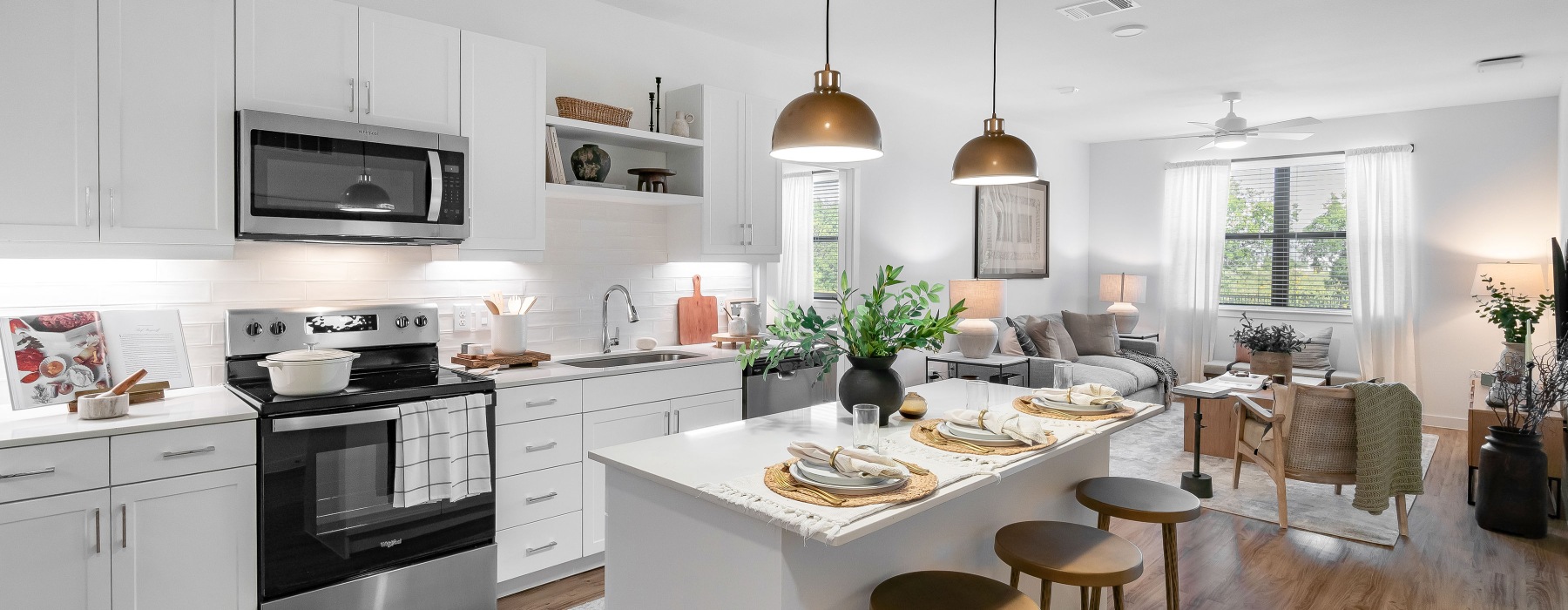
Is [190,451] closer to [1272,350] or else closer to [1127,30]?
[1127,30]

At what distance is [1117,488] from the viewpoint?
256 cm

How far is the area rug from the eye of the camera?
3996 millimetres

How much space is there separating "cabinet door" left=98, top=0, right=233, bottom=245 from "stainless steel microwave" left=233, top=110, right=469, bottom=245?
0.23 ft

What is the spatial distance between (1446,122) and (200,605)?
8.31 metres

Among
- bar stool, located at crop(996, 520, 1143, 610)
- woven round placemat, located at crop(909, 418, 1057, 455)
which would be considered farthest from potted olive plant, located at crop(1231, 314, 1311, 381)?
woven round placemat, located at crop(909, 418, 1057, 455)

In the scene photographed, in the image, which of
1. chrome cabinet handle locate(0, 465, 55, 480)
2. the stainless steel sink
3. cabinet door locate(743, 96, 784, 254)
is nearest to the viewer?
chrome cabinet handle locate(0, 465, 55, 480)

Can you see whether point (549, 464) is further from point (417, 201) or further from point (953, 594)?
point (953, 594)

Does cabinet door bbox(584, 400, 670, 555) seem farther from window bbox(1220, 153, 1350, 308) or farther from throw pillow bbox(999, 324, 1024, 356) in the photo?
window bbox(1220, 153, 1350, 308)

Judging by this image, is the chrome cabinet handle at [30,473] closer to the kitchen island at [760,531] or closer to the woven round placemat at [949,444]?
the kitchen island at [760,531]

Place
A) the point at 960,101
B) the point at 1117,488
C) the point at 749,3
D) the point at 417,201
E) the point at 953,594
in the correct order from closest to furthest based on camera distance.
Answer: the point at 953,594
the point at 1117,488
the point at 417,201
the point at 749,3
the point at 960,101

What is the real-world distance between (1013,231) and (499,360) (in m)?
5.06

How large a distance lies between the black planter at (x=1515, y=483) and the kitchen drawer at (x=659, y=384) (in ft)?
11.9

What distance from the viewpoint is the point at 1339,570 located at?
11.3 ft

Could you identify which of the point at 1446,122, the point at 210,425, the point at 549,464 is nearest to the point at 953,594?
the point at 549,464
